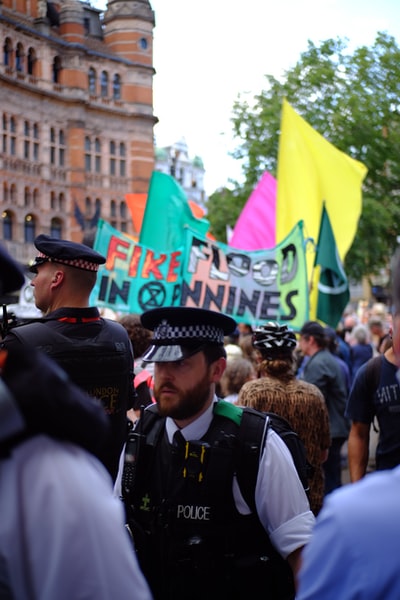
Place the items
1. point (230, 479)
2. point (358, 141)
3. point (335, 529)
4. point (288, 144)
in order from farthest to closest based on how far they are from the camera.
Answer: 1. point (358, 141)
2. point (288, 144)
3. point (230, 479)
4. point (335, 529)

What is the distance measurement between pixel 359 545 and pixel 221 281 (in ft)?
32.2

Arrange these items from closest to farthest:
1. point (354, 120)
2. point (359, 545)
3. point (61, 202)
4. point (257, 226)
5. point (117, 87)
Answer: point (359, 545) → point (257, 226) → point (354, 120) → point (61, 202) → point (117, 87)

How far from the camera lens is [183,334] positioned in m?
3.33

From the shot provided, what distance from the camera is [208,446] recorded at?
10.3 ft

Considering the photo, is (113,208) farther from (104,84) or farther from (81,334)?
(81,334)

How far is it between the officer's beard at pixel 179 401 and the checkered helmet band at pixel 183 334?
7.0 inches

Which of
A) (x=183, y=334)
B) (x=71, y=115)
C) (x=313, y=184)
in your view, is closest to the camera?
(x=183, y=334)

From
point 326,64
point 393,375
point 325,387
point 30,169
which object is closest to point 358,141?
point 326,64

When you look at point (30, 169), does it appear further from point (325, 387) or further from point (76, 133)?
point (325, 387)

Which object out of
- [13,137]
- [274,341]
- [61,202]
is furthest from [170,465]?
[61,202]

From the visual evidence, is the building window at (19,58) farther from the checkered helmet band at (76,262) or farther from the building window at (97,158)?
the checkered helmet band at (76,262)

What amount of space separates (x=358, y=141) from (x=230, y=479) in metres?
30.8

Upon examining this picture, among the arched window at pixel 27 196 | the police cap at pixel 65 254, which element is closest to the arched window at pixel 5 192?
the arched window at pixel 27 196

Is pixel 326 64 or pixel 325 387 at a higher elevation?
pixel 326 64
